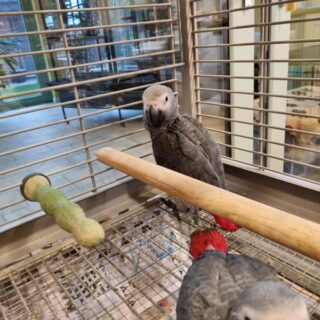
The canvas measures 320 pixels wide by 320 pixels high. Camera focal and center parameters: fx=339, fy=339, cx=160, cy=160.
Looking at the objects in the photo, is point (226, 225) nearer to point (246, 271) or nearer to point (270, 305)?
point (246, 271)

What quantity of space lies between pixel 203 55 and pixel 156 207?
2.56ft

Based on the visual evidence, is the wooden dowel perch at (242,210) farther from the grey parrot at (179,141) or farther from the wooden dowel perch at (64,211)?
the grey parrot at (179,141)

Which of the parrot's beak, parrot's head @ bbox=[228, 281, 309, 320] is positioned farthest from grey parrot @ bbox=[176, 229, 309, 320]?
the parrot's beak

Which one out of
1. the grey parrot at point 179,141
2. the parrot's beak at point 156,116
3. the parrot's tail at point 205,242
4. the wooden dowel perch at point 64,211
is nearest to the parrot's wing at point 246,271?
the parrot's tail at point 205,242

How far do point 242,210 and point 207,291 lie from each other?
0.49 ft

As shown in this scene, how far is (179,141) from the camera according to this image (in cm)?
112

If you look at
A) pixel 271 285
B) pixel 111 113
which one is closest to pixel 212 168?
pixel 111 113

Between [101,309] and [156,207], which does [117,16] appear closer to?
[156,207]

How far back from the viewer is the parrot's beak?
108cm

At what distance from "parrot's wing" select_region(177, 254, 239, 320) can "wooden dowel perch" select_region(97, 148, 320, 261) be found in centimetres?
→ 10

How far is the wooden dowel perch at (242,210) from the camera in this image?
500mm

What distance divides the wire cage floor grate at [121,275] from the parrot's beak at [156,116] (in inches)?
12.9

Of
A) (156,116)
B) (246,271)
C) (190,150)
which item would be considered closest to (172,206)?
(190,150)

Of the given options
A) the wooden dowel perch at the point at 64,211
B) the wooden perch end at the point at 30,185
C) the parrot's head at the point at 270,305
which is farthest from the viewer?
the wooden perch end at the point at 30,185
